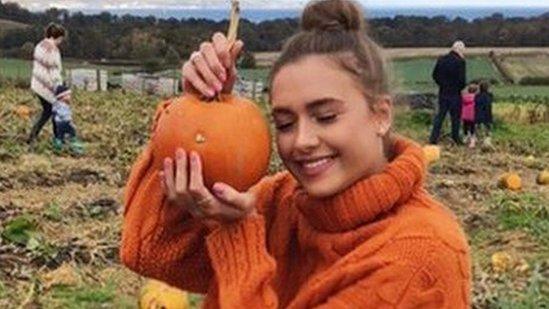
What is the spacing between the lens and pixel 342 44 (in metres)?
2.52

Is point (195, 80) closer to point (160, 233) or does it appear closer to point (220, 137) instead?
point (220, 137)


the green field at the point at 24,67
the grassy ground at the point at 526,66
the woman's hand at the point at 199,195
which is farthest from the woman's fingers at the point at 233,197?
the grassy ground at the point at 526,66

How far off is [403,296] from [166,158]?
1.84 feet

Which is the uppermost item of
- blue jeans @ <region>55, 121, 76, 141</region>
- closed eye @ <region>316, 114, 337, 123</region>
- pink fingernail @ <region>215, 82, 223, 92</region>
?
pink fingernail @ <region>215, 82, 223, 92</region>

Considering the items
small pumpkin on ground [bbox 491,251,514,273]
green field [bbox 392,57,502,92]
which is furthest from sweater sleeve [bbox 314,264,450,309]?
green field [bbox 392,57,502,92]

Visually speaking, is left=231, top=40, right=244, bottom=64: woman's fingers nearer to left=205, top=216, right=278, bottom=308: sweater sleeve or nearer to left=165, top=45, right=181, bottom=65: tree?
left=205, top=216, right=278, bottom=308: sweater sleeve

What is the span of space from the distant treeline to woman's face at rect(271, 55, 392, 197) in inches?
1077

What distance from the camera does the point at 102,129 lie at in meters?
16.4

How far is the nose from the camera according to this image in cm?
243

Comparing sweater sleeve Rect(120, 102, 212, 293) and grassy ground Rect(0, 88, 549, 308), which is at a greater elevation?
sweater sleeve Rect(120, 102, 212, 293)

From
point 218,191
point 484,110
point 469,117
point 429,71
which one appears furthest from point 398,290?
point 429,71

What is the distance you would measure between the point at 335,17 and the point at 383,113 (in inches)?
8.7

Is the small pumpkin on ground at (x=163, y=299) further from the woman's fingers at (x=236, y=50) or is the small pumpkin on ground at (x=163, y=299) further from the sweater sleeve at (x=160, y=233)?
the woman's fingers at (x=236, y=50)

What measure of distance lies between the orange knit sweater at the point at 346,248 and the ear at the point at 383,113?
60mm
